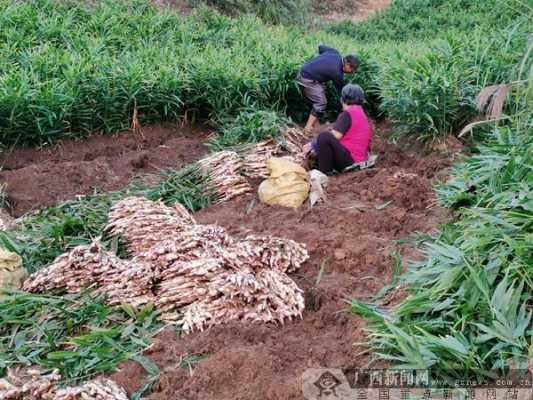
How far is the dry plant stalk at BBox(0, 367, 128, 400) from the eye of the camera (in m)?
2.83

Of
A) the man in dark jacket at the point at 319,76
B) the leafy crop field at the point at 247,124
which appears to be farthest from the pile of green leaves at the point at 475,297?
the man in dark jacket at the point at 319,76

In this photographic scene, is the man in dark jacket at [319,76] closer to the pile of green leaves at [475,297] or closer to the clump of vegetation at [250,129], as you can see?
the clump of vegetation at [250,129]

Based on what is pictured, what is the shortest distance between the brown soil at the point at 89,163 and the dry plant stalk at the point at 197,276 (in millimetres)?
1867

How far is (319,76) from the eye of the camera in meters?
7.49

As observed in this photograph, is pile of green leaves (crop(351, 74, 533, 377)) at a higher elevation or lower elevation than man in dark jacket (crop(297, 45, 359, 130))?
higher

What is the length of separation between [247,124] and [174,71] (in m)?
1.39

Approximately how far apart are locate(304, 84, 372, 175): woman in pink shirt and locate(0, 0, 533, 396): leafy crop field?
69cm

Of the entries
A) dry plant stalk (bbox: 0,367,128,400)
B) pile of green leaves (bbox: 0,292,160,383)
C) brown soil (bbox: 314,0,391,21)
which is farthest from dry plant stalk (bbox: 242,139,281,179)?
brown soil (bbox: 314,0,391,21)

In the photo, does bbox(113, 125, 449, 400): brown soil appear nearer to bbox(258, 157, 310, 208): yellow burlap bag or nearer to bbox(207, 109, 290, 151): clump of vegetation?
bbox(258, 157, 310, 208): yellow burlap bag

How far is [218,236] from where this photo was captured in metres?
3.97

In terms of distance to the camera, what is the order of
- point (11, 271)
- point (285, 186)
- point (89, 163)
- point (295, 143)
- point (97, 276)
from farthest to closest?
point (295, 143) < point (89, 163) < point (285, 186) < point (11, 271) < point (97, 276)

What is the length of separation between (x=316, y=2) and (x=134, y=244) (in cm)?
1314

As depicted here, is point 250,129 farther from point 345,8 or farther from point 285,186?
point 345,8

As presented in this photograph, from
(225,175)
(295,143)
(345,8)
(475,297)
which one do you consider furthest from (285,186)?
(345,8)
